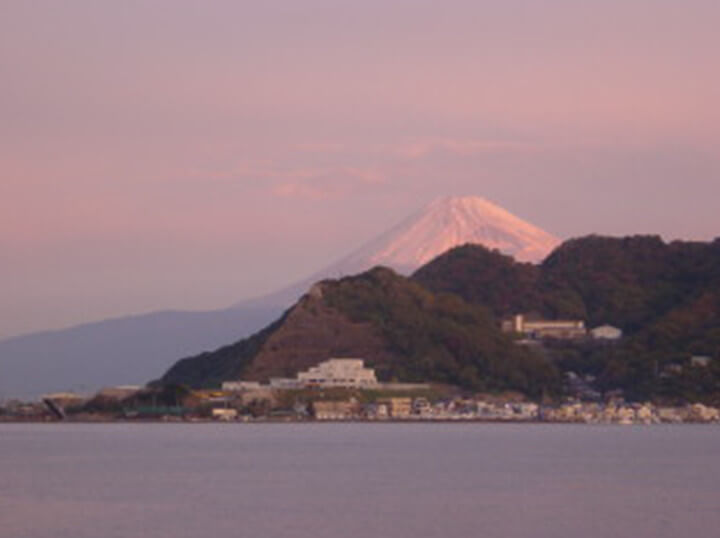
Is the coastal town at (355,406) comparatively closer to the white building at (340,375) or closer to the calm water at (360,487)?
the white building at (340,375)

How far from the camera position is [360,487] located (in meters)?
80.4

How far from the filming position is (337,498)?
73688mm

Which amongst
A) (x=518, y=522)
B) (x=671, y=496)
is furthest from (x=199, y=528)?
(x=671, y=496)

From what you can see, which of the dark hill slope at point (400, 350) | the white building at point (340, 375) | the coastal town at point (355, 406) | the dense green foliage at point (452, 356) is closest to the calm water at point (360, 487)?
the coastal town at point (355, 406)

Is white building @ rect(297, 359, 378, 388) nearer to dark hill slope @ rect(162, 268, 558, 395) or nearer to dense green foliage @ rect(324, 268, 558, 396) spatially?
dark hill slope @ rect(162, 268, 558, 395)

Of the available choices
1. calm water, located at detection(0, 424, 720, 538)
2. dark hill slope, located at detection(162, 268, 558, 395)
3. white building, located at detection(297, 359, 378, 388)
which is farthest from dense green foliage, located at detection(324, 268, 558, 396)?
calm water, located at detection(0, 424, 720, 538)

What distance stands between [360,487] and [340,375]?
103 m

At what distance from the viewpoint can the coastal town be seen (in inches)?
7087

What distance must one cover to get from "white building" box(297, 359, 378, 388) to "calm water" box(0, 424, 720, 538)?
1754 inches

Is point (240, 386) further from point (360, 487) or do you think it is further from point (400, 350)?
point (360, 487)

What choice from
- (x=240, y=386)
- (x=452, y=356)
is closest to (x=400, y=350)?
(x=452, y=356)

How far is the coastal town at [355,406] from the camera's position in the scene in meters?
180

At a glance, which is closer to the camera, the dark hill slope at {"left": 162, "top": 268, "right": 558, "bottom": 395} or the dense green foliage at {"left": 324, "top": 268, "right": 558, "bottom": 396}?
the dark hill slope at {"left": 162, "top": 268, "right": 558, "bottom": 395}

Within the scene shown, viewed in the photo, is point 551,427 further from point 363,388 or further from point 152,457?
point 152,457
